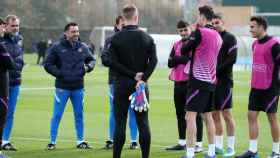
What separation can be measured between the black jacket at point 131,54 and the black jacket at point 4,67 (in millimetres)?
1712

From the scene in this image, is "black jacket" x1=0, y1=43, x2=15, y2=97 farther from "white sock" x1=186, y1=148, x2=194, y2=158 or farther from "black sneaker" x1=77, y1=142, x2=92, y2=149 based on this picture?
"white sock" x1=186, y1=148, x2=194, y2=158

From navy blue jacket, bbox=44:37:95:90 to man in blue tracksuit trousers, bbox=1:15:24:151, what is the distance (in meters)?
0.50

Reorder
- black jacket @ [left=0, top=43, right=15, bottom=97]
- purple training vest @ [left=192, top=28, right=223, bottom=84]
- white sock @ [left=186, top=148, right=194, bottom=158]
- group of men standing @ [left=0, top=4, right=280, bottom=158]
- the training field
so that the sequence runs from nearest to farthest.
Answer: group of men standing @ [left=0, top=4, right=280, bottom=158]
purple training vest @ [left=192, top=28, right=223, bottom=84]
white sock @ [left=186, top=148, right=194, bottom=158]
black jacket @ [left=0, top=43, right=15, bottom=97]
the training field

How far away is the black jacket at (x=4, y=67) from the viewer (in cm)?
1114

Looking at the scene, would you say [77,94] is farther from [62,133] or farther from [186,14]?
[186,14]

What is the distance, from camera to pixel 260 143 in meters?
13.7

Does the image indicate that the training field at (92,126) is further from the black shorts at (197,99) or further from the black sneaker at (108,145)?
the black shorts at (197,99)

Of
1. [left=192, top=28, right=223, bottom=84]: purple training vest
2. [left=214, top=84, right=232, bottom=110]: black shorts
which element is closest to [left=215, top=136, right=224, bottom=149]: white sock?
[left=214, top=84, right=232, bottom=110]: black shorts

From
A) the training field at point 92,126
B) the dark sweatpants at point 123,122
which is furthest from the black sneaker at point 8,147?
the dark sweatpants at point 123,122

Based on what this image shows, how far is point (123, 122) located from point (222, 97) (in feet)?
6.92

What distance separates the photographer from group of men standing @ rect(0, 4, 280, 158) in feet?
33.9

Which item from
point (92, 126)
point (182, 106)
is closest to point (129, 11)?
point (182, 106)

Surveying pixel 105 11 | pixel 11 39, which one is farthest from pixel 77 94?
pixel 105 11

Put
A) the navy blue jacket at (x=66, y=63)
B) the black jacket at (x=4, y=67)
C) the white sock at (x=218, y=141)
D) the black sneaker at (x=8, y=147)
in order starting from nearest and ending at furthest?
the black jacket at (x=4, y=67)
the white sock at (x=218, y=141)
the black sneaker at (x=8, y=147)
the navy blue jacket at (x=66, y=63)
